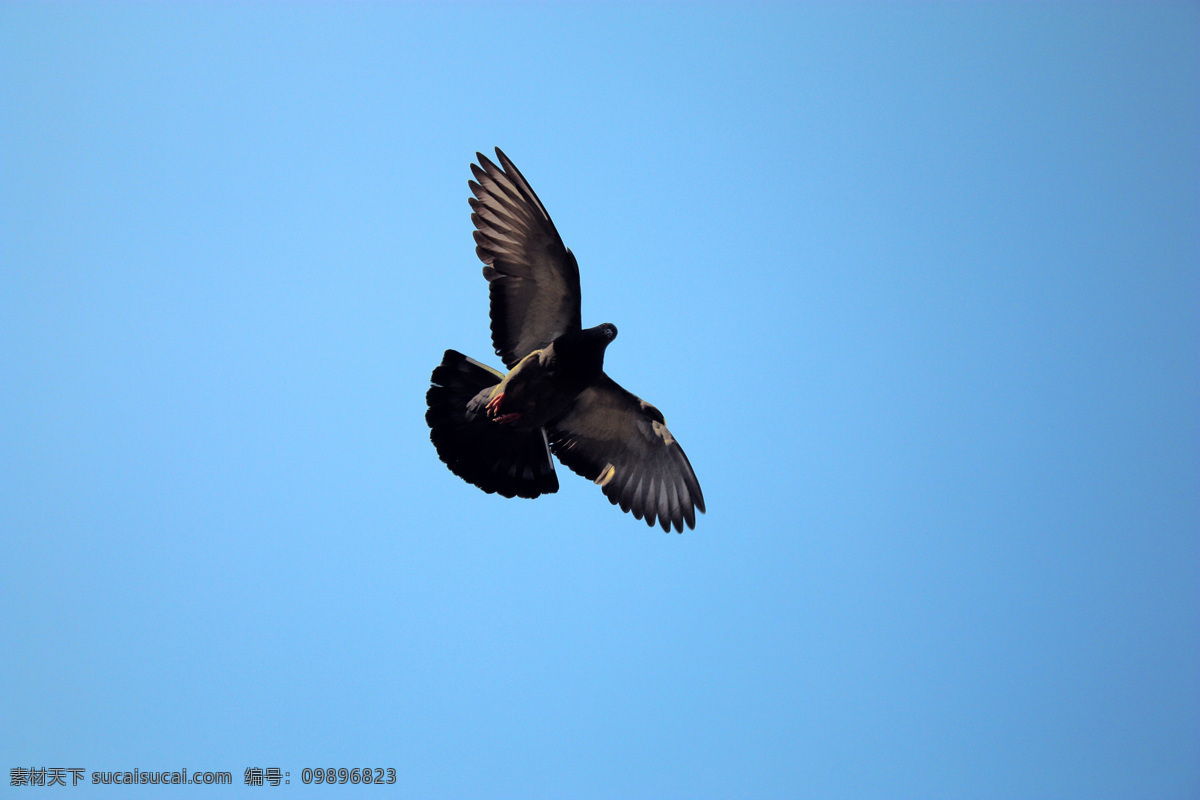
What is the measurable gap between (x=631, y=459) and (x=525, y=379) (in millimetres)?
1662

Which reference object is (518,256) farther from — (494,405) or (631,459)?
(631,459)

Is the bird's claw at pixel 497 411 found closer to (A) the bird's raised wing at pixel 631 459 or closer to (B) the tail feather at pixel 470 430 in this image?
(B) the tail feather at pixel 470 430

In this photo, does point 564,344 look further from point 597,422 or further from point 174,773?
point 174,773

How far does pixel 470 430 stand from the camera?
8469 millimetres

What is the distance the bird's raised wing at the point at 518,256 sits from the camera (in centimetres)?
832

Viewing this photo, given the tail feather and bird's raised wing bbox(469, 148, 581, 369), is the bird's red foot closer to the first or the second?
the tail feather

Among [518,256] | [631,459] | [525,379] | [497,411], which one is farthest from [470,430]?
[631,459]

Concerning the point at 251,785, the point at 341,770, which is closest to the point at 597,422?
the point at 341,770

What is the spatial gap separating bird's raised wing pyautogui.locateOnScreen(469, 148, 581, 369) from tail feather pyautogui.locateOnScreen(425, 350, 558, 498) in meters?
0.47

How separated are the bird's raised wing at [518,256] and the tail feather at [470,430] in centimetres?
47

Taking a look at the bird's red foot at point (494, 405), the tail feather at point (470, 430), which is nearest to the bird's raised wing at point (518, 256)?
the tail feather at point (470, 430)

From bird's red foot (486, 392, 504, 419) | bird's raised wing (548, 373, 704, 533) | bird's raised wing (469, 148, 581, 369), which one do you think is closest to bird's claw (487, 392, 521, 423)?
bird's red foot (486, 392, 504, 419)

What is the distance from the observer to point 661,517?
919 cm

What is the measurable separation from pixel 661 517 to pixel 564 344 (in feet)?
7.08
